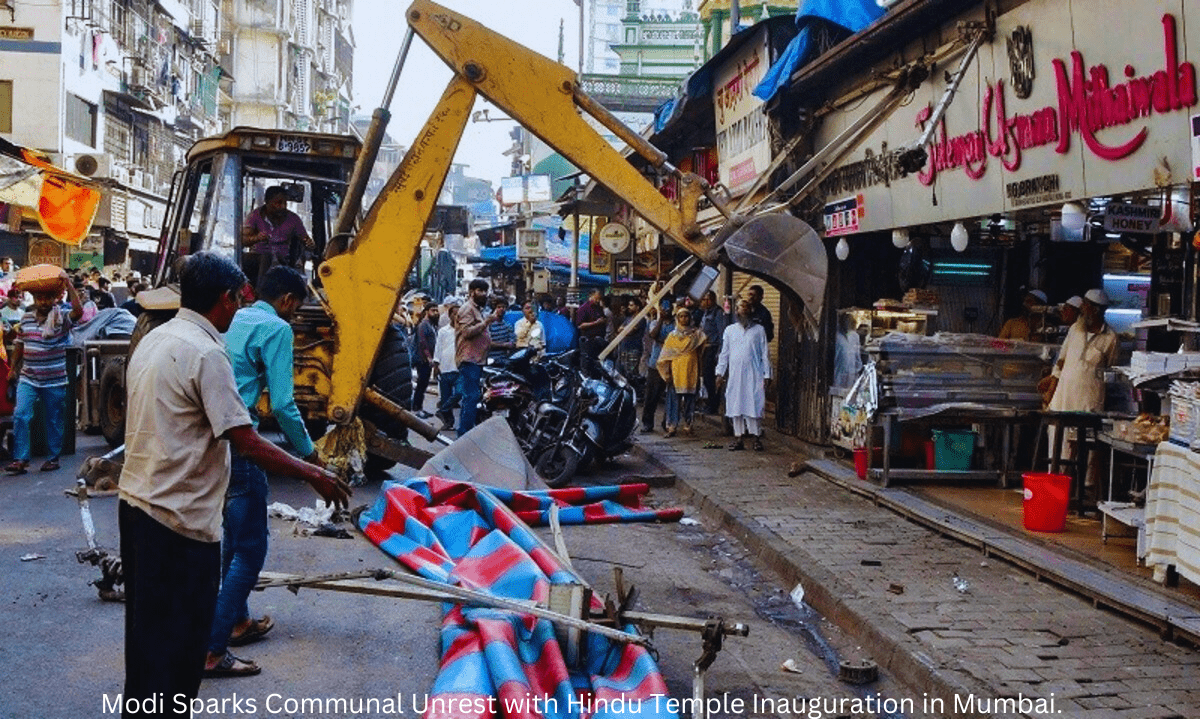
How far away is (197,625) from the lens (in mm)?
4031

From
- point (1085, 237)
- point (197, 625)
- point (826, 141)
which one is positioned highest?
point (826, 141)

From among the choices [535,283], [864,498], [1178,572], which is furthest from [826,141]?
[535,283]

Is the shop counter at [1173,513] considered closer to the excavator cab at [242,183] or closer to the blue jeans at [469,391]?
the excavator cab at [242,183]

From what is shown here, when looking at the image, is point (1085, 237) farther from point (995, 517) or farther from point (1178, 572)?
point (1178, 572)

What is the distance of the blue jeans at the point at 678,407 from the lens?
16469 millimetres

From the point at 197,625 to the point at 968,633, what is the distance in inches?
164

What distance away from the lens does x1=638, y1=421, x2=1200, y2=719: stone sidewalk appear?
5.52 m

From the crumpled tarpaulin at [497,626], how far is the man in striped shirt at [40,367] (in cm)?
389

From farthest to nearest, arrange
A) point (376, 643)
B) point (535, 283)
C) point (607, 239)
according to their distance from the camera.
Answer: point (535, 283) < point (607, 239) < point (376, 643)

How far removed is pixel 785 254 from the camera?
9422mm

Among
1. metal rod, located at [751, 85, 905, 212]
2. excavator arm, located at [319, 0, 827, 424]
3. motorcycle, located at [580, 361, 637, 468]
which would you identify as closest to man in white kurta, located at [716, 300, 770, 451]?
motorcycle, located at [580, 361, 637, 468]

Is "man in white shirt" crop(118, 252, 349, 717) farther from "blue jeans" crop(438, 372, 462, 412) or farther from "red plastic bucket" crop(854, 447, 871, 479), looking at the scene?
"blue jeans" crop(438, 372, 462, 412)

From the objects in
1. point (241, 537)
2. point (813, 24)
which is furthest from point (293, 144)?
point (241, 537)

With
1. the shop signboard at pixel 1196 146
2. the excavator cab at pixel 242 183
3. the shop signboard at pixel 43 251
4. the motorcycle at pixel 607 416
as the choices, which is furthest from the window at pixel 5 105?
the shop signboard at pixel 1196 146
